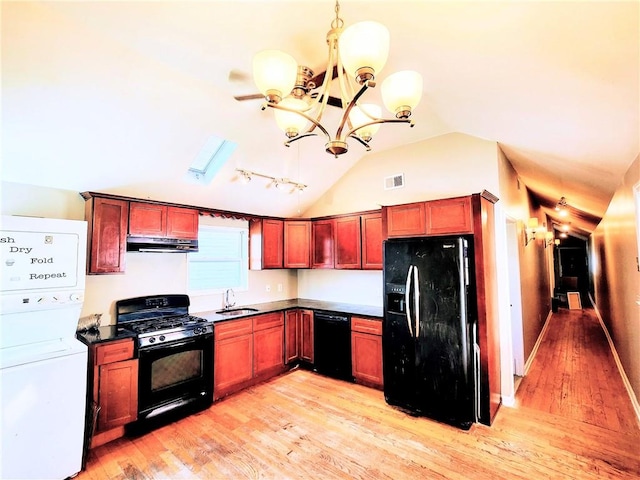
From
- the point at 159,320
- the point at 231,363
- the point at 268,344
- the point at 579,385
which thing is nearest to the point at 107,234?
the point at 159,320

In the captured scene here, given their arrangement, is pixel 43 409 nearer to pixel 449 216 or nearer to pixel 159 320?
pixel 159 320

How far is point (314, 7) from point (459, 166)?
2552 millimetres

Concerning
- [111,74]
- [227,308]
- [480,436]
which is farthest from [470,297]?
[111,74]

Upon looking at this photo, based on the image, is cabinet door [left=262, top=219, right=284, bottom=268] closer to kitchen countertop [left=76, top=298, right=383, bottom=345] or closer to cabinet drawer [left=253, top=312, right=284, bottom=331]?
kitchen countertop [left=76, top=298, right=383, bottom=345]

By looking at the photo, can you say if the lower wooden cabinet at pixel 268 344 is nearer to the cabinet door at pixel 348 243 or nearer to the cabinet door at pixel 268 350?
the cabinet door at pixel 268 350

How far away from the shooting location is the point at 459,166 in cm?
358

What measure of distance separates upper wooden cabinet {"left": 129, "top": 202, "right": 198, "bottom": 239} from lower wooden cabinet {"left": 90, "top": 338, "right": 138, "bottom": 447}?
114cm

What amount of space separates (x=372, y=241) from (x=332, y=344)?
58.4 inches

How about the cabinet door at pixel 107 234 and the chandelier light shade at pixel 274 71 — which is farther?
the cabinet door at pixel 107 234

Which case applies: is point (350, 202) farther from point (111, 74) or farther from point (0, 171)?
point (0, 171)

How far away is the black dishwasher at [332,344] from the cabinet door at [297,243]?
0.86 meters

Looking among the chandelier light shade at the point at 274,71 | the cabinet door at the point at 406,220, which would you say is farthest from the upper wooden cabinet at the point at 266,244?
the chandelier light shade at the point at 274,71

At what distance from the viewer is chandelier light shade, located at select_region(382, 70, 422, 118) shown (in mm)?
1628

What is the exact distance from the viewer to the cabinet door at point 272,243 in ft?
14.6
